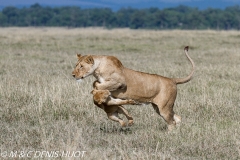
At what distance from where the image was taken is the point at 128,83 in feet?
21.4

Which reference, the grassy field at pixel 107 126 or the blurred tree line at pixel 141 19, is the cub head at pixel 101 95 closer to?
the grassy field at pixel 107 126

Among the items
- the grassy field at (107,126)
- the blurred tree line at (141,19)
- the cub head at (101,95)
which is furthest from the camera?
the blurred tree line at (141,19)

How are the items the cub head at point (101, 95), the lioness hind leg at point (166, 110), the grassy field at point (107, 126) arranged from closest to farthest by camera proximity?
the grassy field at point (107, 126), the cub head at point (101, 95), the lioness hind leg at point (166, 110)

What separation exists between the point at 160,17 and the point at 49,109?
352ft

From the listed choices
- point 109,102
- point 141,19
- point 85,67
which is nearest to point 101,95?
point 109,102

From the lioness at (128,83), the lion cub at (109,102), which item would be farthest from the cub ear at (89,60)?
the lion cub at (109,102)

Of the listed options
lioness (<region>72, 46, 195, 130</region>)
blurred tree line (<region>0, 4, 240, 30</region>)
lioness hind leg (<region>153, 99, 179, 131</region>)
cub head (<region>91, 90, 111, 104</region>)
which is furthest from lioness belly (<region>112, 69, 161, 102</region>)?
blurred tree line (<region>0, 4, 240, 30</region>)

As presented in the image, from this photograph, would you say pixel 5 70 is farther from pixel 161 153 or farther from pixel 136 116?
pixel 161 153

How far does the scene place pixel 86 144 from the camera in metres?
5.86

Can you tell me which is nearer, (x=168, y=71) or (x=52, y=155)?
(x=52, y=155)

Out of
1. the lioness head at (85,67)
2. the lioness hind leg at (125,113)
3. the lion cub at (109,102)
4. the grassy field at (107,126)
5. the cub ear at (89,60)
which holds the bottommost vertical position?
the grassy field at (107,126)

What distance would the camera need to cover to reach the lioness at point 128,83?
6.14m

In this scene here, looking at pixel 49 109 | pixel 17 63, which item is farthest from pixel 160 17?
pixel 49 109

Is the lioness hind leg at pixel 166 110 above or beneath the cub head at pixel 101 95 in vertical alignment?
beneath
